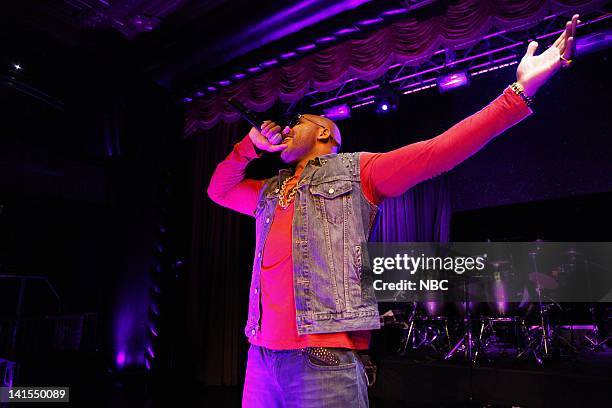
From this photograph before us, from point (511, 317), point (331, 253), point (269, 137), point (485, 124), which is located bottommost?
point (511, 317)

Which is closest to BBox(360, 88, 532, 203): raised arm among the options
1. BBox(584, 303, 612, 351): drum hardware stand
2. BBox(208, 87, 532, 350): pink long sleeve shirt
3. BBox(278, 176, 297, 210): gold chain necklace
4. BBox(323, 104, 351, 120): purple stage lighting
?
BBox(208, 87, 532, 350): pink long sleeve shirt

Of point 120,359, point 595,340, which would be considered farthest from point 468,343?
point 120,359

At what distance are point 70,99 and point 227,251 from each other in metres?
3.89

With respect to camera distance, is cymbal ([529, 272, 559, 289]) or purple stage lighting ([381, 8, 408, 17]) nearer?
purple stage lighting ([381, 8, 408, 17])

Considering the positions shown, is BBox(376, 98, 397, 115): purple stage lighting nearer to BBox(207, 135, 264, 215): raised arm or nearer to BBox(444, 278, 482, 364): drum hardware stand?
BBox(444, 278, 482, 364): drum hardware stand

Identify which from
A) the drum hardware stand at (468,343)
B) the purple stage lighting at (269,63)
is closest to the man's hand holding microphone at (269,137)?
the purple stage lighting at (269,63)

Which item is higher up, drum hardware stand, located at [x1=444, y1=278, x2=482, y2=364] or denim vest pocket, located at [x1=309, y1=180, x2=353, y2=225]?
denim vest pocket, located at [x1=309, y1=180, x2=353, y2=225]

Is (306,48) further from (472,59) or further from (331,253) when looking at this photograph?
(331,253)

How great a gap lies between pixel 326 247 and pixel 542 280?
4.94m

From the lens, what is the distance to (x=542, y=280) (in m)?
5.27

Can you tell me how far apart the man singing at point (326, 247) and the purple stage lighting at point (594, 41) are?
4.94m

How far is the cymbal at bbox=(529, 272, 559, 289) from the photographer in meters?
5.21

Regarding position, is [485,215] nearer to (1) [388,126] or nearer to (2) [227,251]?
(1) [388,126]

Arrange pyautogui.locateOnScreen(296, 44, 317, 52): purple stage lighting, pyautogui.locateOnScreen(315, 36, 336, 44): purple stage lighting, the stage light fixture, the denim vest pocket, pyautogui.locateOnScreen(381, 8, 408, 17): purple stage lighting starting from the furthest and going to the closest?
the stage light fixture → pyautogui.locateOnScreen(296, 44, 317, 52): purple stage lighting → pyautogui.locateOnScreen(315, 36, 336, 44): purple stage lighting → pyautogui.locateOnScreen(381, 8, 408, 17): purple stage lighting → the denim vest pocket
